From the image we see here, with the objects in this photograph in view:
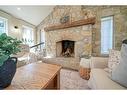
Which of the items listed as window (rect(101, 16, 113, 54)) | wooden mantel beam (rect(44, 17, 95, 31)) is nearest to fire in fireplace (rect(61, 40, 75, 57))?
wooden mantel beam (rect(44, 17, 95, 31))

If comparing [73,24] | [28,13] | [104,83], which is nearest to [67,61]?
[73,24]

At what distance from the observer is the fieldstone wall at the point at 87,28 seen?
7.75 feet

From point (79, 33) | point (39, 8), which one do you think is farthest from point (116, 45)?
point (39, 8)

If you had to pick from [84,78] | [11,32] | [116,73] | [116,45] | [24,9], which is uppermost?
[24,9]

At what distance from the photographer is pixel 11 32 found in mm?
1868

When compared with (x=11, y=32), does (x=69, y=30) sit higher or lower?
higher

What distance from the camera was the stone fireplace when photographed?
3.58 meters

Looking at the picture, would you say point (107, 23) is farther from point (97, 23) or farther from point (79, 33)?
point (79, 33)

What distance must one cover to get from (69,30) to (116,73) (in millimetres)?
2486

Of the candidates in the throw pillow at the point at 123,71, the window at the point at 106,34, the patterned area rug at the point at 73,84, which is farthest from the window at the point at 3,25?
the window at the point at 106,34

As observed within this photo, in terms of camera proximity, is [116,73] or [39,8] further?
[39,8]

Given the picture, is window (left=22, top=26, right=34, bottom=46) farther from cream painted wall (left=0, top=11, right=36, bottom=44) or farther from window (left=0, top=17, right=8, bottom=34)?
window (left=0, top=17, right=8, bottom=34)

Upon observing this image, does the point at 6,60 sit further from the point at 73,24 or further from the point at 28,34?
the point at 73,24

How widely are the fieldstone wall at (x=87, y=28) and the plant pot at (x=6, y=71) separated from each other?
5.32ft
